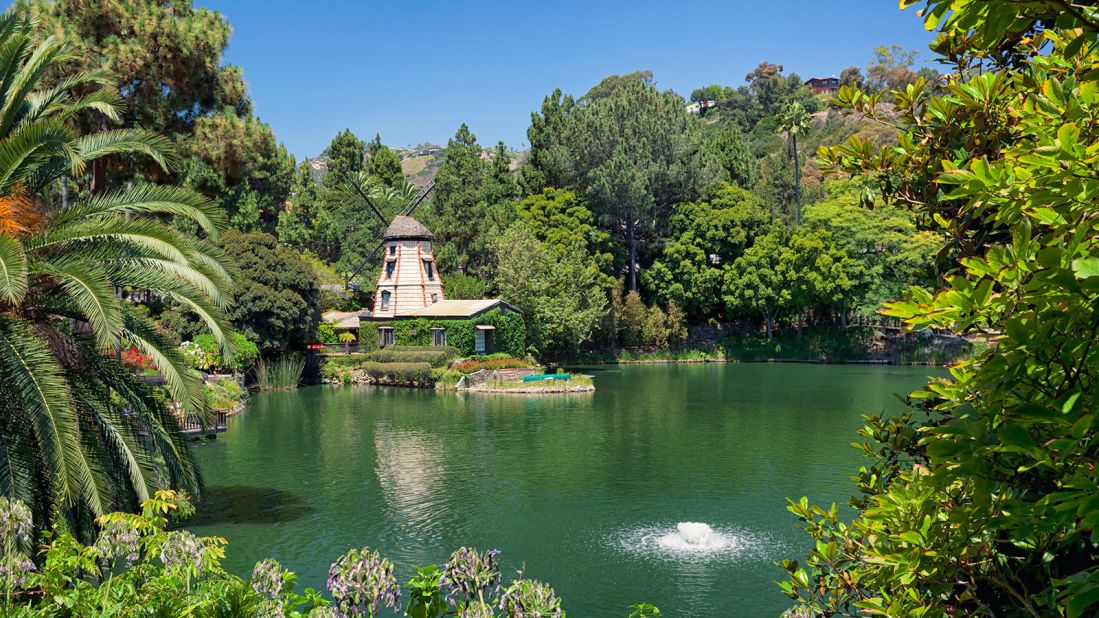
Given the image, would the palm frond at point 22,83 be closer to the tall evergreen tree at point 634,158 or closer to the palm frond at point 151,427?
the palm frond at point 151,427

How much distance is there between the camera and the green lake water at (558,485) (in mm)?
14227

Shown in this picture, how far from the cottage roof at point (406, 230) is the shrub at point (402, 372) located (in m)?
10.1

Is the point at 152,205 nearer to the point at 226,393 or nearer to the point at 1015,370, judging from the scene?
the point at 1015,370

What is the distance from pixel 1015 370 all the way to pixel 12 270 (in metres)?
10.6

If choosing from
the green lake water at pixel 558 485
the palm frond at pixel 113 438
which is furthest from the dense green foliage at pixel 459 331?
the palm frond at pixel 113 438

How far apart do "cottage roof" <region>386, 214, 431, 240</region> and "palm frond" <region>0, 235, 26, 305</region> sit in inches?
1647

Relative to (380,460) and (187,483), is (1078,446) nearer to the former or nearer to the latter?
(187,483)

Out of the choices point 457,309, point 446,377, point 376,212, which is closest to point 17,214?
point 446,377

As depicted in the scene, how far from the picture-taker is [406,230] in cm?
5181

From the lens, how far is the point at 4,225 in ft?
36.1

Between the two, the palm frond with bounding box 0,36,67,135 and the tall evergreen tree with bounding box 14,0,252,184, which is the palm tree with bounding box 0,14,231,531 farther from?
the tall evergreen tree with bounding box 14,0,252,184

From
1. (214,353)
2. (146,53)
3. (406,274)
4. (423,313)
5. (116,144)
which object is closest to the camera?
(116,144)

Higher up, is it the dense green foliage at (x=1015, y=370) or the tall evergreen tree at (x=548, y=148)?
the tall evergreen tree at (x=548, y=148)

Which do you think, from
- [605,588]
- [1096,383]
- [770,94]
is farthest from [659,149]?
[770,94]
